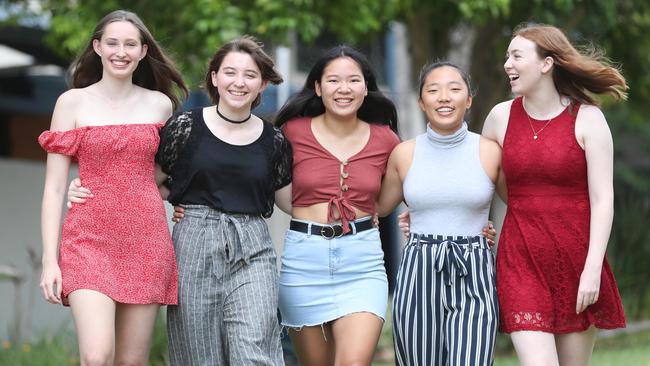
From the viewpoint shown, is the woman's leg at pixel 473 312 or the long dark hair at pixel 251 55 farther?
the long dark hair at pixel 251 55

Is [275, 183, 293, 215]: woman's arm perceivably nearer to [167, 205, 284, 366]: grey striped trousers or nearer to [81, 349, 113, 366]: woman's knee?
[167, 205, 284, 366]: grey striped trousers

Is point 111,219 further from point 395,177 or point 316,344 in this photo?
point 395,177

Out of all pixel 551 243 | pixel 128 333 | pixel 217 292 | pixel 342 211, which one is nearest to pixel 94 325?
pixel 128 333

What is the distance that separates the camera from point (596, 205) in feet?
17.1

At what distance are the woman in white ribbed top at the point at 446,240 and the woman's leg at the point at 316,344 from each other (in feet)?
1.26

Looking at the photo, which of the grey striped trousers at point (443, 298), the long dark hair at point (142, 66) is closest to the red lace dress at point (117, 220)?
the long dark hair at point (142, 66)

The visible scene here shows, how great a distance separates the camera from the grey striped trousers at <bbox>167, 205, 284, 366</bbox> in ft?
17.5

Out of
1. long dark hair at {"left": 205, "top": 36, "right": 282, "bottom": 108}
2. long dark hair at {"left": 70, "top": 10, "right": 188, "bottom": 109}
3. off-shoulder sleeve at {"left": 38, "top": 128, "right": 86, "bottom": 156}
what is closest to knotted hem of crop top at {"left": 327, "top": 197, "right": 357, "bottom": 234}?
long dark hair at {"left": 205, "top": 36, "right": 282, "bottom": 108}

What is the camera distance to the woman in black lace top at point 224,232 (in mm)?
5340

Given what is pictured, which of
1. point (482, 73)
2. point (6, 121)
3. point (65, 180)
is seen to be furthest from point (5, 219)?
point (65, 180)

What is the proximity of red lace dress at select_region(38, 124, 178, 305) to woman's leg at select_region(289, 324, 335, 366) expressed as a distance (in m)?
0.77

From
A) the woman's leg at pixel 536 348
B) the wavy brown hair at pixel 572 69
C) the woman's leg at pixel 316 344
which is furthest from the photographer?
the woman's leg at pixel 316 344

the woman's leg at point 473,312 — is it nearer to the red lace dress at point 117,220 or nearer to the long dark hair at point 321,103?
the long dark hair at point 321,103

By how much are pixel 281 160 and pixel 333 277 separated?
66 centimetres
